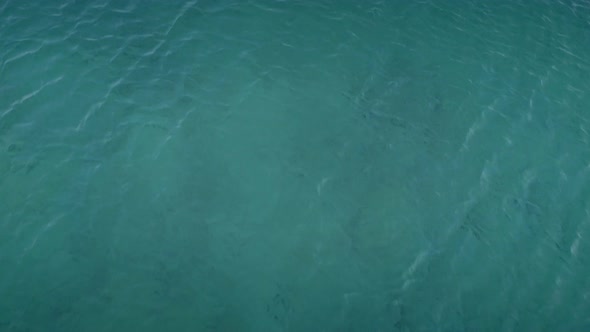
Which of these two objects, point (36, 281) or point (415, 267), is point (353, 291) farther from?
point (36, 281)

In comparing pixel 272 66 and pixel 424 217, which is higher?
pixel 272 66

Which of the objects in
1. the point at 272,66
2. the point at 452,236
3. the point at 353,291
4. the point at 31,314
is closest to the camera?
the point at 31,314

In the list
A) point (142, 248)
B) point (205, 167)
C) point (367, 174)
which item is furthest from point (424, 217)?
point (142, 248)

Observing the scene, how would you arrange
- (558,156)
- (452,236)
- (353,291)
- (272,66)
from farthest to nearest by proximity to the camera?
(272,66)
(558,156)
(452,236)
(353,291)

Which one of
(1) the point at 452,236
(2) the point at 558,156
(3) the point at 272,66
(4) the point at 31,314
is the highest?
(3) the point at 272,66

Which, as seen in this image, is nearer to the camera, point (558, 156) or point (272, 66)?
point (558, 156)

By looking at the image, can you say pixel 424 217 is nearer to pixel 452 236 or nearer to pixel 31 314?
pixel 452 236
